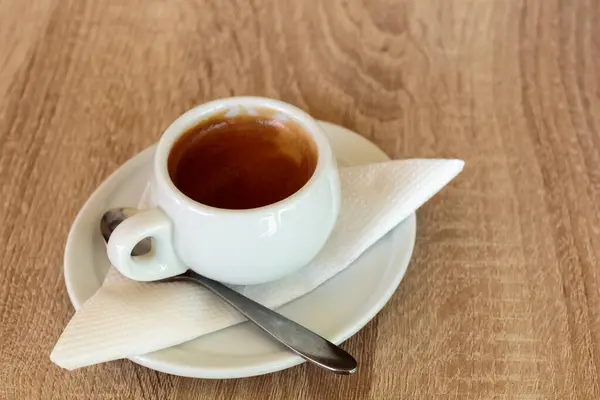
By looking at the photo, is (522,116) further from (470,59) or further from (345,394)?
(345,394)

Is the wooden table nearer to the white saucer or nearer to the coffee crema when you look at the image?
the white saucer

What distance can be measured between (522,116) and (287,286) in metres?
0.32

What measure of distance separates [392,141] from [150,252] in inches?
10.8

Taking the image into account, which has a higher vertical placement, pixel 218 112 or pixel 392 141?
pixel 218 112

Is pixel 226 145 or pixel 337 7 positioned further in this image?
pixel 337 7

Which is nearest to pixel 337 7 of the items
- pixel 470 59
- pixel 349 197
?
pixel 470 59

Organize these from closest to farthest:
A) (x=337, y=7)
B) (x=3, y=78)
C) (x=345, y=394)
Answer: (x=345, y=394), (x=3, y=78), (x=337, y=7)

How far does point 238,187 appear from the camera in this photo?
51 centimetres

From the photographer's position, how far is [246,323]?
46 cm

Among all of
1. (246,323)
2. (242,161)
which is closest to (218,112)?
(242,161)

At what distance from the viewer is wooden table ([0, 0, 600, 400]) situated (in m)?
0.46

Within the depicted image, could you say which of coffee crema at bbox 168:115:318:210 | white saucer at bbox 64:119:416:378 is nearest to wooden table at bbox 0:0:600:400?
white saucer at bbox 64:119:416:378

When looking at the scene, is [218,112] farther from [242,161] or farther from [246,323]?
[246,323]

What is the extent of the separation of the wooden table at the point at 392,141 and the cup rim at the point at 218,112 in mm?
124
